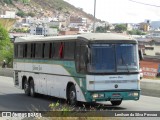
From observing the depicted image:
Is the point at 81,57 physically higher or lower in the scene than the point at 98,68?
higher

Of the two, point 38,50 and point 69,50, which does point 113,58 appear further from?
point 38,50

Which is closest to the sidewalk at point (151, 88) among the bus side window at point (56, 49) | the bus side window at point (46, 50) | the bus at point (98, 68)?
the bus at point (98, 68)

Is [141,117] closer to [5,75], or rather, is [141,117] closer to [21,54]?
[21,54]

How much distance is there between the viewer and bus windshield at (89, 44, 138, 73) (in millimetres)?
17484

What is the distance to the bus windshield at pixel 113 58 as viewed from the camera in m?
17.5

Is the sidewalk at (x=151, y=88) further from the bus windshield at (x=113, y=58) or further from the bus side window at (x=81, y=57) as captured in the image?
the bus side window at (x=81, y=57)

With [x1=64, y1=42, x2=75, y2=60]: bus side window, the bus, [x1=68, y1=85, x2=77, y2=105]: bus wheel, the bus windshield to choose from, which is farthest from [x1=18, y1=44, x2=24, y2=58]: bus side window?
the bus windshield

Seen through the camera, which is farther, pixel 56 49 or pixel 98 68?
pixel 56 49

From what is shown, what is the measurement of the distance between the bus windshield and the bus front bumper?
2.47 feet

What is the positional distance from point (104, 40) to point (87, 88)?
1790 mm

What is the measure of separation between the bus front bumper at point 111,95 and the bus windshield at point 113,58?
2.47 feet

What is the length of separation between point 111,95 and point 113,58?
1.28 m

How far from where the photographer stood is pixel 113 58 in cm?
1766

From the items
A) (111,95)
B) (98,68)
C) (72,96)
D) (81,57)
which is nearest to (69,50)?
(81,57)
